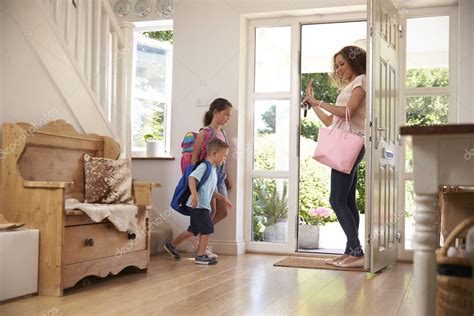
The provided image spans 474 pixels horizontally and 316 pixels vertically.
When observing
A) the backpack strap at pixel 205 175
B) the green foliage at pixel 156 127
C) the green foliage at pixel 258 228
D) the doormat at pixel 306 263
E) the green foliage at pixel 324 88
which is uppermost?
the green foliage at pixel 324 88

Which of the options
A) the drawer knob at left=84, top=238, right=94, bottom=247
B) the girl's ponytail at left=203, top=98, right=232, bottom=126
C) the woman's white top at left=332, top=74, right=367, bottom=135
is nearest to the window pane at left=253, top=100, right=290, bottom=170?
the girl's ponytail at left=203, top=98, right=232, bottom=126

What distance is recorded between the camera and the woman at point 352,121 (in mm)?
3926

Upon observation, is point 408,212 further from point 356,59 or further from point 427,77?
point 356,59

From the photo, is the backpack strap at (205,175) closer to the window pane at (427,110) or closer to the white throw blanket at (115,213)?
the white throw blanket at (115,213)

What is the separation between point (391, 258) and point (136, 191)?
6.35 feet

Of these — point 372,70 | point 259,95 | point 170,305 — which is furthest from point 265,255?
point 170,305

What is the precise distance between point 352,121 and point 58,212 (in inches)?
83.4

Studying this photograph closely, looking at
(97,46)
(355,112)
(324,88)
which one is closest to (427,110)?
(355,112)

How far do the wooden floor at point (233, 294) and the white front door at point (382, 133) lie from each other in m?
0.26

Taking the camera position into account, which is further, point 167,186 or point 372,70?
point 167,186

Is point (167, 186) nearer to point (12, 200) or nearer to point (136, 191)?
point (136, 191)

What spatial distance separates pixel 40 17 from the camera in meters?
3.46

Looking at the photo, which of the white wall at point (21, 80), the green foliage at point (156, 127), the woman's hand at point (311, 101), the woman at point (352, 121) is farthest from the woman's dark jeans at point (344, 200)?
the green foliage at point (156, 127)

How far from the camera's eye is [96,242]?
10.4ft
